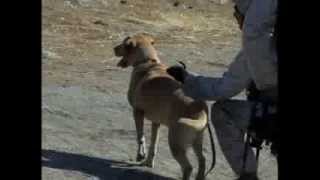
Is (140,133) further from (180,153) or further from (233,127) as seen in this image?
(233,127)

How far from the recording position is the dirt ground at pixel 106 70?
6.30 meters

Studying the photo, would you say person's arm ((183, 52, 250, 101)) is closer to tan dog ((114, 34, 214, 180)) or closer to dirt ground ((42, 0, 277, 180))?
tan dog ((114, 34, 214, 180))

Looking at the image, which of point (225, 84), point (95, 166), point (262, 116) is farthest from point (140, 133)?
point (262, 116)

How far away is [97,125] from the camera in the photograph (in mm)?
7504

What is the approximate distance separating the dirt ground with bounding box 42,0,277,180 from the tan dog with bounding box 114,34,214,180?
0.92 feet

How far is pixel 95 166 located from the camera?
6203 mm

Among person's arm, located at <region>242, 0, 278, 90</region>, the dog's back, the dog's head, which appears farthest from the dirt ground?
person's arm, located at <region>242, 0, 278, 90</region>

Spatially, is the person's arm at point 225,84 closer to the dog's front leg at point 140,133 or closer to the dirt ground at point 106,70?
the dirt ground at point 106,70

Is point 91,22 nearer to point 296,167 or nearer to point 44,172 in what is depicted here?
point 44,172

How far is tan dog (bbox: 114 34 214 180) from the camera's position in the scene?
5.57 metres

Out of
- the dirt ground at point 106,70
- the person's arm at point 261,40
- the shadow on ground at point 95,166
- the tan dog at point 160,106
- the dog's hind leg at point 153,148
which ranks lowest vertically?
the dirt ground at point 106,70

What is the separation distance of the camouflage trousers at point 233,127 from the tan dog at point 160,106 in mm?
212

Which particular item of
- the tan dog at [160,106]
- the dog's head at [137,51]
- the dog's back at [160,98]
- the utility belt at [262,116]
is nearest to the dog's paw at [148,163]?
the tan dog at [160,106]
